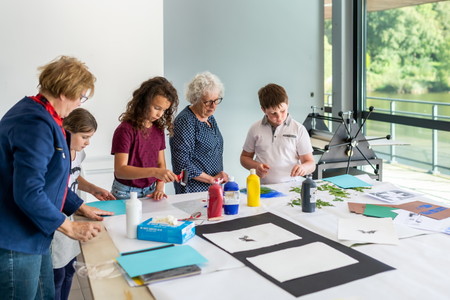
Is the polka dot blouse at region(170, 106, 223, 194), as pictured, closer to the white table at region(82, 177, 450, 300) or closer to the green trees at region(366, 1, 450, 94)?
the white table at region(82, 177, 450, 300)

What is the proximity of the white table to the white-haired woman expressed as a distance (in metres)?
0.69

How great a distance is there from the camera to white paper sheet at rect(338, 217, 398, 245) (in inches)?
73.5

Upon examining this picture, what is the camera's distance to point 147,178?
260 centimetres

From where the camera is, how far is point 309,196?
87.6 inches

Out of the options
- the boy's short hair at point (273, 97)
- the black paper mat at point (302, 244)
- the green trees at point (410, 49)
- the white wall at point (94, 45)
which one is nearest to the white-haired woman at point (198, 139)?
the boy's short hair at point (273, 97)

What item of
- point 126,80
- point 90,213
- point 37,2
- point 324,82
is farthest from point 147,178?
point 324,82

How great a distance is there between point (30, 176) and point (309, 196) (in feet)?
3.99

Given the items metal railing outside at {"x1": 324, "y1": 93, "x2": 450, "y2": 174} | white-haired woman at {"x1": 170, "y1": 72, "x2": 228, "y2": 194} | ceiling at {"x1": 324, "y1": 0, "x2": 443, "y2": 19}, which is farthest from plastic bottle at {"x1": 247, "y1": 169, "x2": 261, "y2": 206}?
ceiling at {"x1": 324, "y1": 0, "x2": 443, "y2": 19}

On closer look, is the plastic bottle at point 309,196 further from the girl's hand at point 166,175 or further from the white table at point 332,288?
the girl's hand at point 166,175

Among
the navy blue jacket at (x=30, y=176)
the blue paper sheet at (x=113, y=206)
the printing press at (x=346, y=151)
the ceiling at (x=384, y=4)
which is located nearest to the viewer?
the navy blue jacket at (x=30, y=176)

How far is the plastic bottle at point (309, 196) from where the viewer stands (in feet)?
7.30

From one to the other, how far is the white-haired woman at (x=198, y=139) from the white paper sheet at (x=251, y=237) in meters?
0.73

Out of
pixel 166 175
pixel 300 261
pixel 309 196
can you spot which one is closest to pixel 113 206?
pixel 166 175

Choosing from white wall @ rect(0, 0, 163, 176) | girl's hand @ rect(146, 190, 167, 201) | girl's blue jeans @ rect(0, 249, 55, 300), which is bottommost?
girl's blue jeans @ rect(0, 249, 55, 300)
